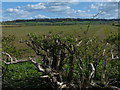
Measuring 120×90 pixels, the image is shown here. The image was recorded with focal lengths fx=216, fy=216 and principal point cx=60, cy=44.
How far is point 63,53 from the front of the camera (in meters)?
6.14

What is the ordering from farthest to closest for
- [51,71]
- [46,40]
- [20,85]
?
[20,85] < [46,40] < [51,71]

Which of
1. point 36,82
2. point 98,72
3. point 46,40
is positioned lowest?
point 36,82

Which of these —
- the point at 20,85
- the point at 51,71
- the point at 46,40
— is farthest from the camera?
the point at 20,85

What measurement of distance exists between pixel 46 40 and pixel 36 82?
7.37 ft

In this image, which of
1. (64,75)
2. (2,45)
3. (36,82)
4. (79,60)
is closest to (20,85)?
(36,82)

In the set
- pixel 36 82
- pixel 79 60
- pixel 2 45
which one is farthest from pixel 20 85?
pixel 79 60

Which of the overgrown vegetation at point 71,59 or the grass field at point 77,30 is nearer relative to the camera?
the overgrown vegetation at point 71,59

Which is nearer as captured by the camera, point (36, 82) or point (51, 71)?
point (51, 71)

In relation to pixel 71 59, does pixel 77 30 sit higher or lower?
higher

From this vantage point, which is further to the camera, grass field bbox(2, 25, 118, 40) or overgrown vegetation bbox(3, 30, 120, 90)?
grass field bbox(2, 25, 118, 40)

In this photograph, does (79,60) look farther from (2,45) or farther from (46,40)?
(2,45)

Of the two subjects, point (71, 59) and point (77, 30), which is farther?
point (77, 30)

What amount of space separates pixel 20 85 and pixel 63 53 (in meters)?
2.07

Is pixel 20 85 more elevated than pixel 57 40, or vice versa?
pixel 57 40
